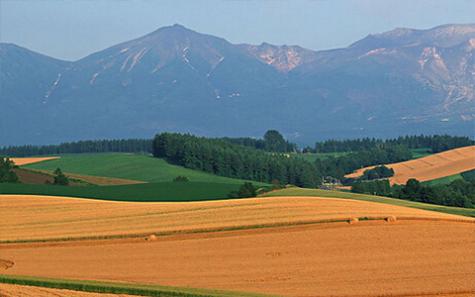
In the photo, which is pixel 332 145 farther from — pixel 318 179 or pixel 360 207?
pixel 360 207

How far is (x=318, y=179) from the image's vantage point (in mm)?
130000

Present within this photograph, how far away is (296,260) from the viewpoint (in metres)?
38.3

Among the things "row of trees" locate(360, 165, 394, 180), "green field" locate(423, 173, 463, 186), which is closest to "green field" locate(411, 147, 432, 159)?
"row of trees" locate(360, 165, 394, 180)

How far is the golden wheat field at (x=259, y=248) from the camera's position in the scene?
3412cm

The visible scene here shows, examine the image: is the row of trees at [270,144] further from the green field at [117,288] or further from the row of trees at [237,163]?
the green field at [117,288]

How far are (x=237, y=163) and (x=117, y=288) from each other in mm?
96820

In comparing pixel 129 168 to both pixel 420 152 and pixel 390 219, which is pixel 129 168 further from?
pixel 390 219

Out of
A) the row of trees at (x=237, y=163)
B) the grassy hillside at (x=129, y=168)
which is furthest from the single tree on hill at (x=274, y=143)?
the grassy hillside at (x=129, y=168)

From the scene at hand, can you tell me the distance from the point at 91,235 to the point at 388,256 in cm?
1608

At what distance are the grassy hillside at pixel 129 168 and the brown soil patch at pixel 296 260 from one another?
206 feet

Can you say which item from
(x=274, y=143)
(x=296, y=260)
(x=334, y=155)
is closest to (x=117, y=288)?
(x=296, y=260)

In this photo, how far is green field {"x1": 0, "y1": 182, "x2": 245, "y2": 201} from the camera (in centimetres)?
7219

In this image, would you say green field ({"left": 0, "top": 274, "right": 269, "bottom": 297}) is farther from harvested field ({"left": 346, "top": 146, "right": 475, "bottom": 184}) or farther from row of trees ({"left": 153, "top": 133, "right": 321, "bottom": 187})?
harvested field ({"left": 346, "top": 146, "right": 475, "bottom": 184})

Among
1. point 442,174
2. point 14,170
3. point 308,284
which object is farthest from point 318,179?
point 308,284
